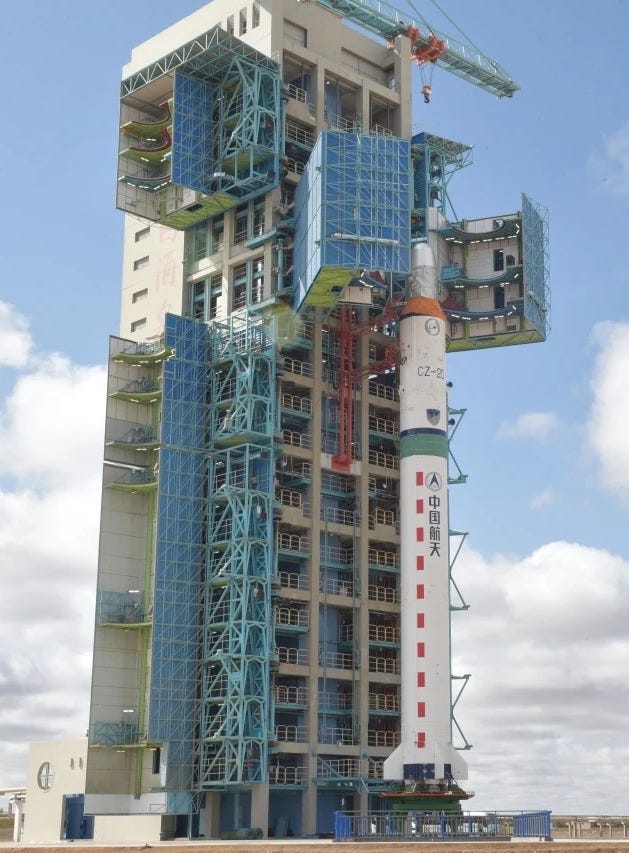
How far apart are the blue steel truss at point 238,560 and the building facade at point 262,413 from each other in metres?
0.17

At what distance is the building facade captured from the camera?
2874 inches

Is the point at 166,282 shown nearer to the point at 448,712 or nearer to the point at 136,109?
the point at 136,109

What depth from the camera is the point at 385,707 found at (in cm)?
7981

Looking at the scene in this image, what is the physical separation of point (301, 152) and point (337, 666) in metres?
30.6

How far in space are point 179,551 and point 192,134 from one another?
80.4 ft

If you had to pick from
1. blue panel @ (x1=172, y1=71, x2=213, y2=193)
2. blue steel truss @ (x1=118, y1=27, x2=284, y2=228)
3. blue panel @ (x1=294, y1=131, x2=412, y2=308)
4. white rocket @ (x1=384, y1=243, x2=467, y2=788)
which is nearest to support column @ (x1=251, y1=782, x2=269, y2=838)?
white rocket @ (x1=384, y1=243, x2=467, y2=788)

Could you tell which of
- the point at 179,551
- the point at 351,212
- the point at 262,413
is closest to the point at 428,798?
the point at 179,551

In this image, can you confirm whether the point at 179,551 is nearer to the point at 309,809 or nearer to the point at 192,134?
the point at 309,809

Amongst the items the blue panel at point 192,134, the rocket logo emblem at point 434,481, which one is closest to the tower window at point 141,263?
the blue panel at point 192,134

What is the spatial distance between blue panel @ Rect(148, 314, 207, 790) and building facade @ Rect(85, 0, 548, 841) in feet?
0.40

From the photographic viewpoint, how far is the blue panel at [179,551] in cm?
7250

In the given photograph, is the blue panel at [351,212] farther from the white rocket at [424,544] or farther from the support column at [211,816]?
the support column at [211,816]

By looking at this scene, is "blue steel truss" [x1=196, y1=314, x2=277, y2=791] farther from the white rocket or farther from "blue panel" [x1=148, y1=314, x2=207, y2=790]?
the white rocket

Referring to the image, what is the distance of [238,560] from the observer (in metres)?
73.2
